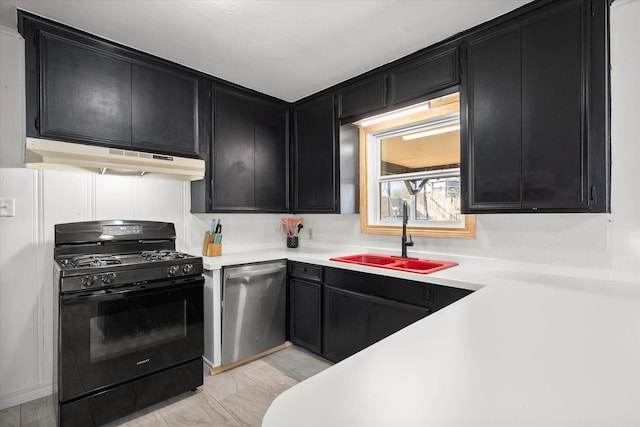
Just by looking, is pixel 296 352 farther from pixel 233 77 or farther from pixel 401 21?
pixel 401 21

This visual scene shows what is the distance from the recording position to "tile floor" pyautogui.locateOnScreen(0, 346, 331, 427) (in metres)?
1.91

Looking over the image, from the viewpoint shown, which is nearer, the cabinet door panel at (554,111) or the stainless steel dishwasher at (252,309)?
the cabinet door panel at (554,111)

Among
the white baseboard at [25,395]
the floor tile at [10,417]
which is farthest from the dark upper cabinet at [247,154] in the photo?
the floor tile at [10,417]

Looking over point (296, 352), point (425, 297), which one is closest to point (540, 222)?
point (425, 297)

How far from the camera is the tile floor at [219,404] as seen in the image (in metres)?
1.91

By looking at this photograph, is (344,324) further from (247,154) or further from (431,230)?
(247,154)

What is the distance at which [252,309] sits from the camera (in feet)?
8.66

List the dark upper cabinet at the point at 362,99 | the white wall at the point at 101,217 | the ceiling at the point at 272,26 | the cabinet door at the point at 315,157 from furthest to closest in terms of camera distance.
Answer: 1. the cabinet door at the point at 315,157
2. the dark upper cabinet at the point at 362,99
3. the ceiling at the point at 272,26
4. the white wall at the point at 101,217

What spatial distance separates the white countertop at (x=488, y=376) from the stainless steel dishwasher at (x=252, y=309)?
5.99 ft

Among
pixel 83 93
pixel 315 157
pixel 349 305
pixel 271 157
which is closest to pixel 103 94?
pixel 83 93

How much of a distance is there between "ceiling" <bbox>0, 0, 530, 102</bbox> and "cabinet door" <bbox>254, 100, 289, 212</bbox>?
24.5 inches

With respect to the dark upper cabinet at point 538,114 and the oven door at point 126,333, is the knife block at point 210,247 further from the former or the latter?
A: the dark upper cabinet at point 538,114

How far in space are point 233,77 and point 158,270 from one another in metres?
1.76

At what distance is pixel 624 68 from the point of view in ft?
5.26
